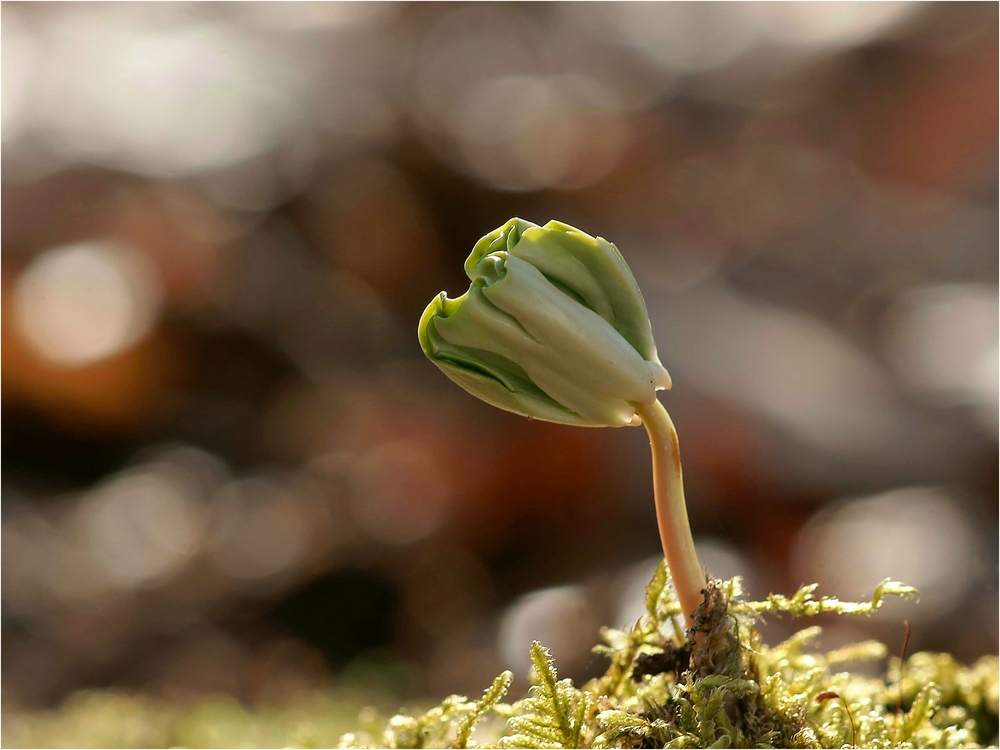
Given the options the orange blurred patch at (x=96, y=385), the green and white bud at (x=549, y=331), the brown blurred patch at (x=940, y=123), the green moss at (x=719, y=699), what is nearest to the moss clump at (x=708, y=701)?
the green moss at (x=719, y=699)

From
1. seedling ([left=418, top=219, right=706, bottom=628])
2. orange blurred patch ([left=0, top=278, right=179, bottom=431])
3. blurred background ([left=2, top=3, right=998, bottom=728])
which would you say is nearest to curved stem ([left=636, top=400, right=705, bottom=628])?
seedling ([left=418, top=219, right=706, bottom=628])

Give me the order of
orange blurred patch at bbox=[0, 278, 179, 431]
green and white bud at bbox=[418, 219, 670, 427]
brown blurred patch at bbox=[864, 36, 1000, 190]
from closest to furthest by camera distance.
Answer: green and white bud at bbox=[418, 219, 670, 427] < orange blurred patch at bbox=[0, 278, 179, 431] < brown blurred patch at bbox=[864, 36, 1000, 190]

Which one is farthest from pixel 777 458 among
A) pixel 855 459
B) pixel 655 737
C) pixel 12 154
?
pixel 12 154

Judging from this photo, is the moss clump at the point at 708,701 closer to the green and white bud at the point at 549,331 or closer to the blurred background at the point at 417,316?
the green and white bud at the point at 549,331

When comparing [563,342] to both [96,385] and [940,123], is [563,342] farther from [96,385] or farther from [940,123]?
[940,123]

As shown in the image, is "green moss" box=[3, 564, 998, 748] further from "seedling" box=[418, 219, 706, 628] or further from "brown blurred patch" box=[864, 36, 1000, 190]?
"brown blurred patch" box=[864, 36, 1000, 190]

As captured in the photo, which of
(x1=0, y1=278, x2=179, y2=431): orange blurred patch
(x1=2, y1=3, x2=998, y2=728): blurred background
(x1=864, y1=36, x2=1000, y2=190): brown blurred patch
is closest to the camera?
(x1=2, y1=3, x2=998, y2=728): blurred background

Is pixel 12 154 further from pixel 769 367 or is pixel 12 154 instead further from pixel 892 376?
pixel 892 376
